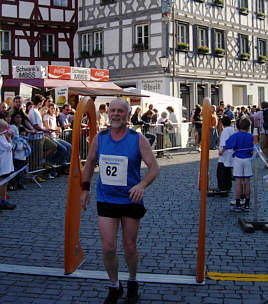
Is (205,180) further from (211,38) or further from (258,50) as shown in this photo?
(258,50)

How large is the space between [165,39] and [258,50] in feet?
32.6

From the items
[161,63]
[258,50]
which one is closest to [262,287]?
[161,63]

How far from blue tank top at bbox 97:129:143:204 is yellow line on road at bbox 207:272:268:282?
1189 millimetres

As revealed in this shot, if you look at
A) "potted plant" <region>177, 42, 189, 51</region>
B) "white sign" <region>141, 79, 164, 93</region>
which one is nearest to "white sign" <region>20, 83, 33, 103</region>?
"white sign" <region>141, 79, 164, 93</region>

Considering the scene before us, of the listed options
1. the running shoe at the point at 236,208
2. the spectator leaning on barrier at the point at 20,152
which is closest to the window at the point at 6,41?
the spectator leaning on barrier at the point at 20,152

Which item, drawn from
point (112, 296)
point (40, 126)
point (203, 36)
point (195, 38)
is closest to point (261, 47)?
point (203, 36)

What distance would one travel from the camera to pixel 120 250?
5.83m

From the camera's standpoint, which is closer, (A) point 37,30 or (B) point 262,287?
(B) point 262,287

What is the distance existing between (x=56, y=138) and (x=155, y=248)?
7.42m

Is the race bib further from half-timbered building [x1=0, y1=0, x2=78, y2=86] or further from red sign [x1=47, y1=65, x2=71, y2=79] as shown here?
half-timbered building [x1=0, y1=0, x2=78, y2=86]

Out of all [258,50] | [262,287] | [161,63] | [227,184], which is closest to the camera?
[262,287]

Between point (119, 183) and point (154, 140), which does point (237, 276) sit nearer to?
point (119, 183)

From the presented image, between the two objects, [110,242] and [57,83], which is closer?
[110,242]

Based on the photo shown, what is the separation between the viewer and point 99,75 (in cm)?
2652
